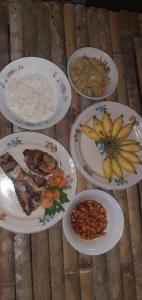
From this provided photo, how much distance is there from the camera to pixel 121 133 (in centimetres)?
164

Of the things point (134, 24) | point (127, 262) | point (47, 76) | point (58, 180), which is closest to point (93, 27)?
point (134, 24)

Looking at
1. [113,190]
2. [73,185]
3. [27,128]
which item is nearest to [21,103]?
[27,128]

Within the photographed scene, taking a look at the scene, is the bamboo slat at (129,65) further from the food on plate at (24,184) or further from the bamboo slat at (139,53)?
the food on plate at (24,184)

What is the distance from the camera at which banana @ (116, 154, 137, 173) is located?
1.61 metres

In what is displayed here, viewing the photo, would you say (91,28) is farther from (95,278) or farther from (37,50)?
(95,278)

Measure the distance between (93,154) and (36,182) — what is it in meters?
0.25

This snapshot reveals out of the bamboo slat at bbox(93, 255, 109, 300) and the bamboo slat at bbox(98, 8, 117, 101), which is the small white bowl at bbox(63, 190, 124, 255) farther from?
the bamboo slat at bbox(98, 8, 117, 101)

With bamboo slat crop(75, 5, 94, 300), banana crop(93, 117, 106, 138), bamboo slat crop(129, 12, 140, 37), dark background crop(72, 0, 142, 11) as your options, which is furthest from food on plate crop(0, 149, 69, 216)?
dark background crop(72, 0, 142, 11)

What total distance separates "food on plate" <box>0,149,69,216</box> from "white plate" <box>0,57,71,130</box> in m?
0.11

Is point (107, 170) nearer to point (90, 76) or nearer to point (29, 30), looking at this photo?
point (90, 76)

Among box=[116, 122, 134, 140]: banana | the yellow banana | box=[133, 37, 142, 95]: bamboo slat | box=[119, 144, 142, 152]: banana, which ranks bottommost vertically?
box=[119, 144, 142, 152]: banana

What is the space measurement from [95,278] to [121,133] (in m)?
0.54

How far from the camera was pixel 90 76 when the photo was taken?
164 centimetres

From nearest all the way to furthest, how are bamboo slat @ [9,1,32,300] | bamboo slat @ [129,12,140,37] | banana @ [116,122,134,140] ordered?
bamboo slat @ [9,1,32,300], banana @ [116,122,134,140], bamboo slat @ [129,12,140,37]
